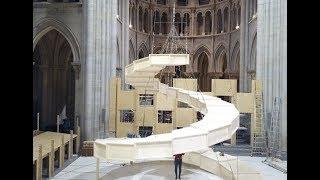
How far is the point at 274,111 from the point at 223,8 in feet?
66.7

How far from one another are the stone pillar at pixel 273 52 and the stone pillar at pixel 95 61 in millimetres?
9036

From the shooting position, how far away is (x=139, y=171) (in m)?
18.0

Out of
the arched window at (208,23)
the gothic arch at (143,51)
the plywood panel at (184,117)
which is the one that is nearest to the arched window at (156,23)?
the gothic arch at (143,51)

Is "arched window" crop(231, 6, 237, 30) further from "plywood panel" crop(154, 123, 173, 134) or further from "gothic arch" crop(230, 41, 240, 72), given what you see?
"plywood panel" crop(154, 123, 173, 134)

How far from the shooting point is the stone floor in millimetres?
16656

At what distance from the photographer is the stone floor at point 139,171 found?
54.6ft

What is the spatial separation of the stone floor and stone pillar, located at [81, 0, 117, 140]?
94.3 inches

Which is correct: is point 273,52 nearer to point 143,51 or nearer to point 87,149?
point 87,149

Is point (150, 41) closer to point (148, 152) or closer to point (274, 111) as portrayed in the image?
point (274, 111)

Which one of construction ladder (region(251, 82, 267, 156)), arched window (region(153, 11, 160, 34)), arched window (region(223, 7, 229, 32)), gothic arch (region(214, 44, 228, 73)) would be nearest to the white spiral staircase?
construction ladder (region(251, 82, 267, 156))

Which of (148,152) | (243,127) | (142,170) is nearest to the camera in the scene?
(148,152)
